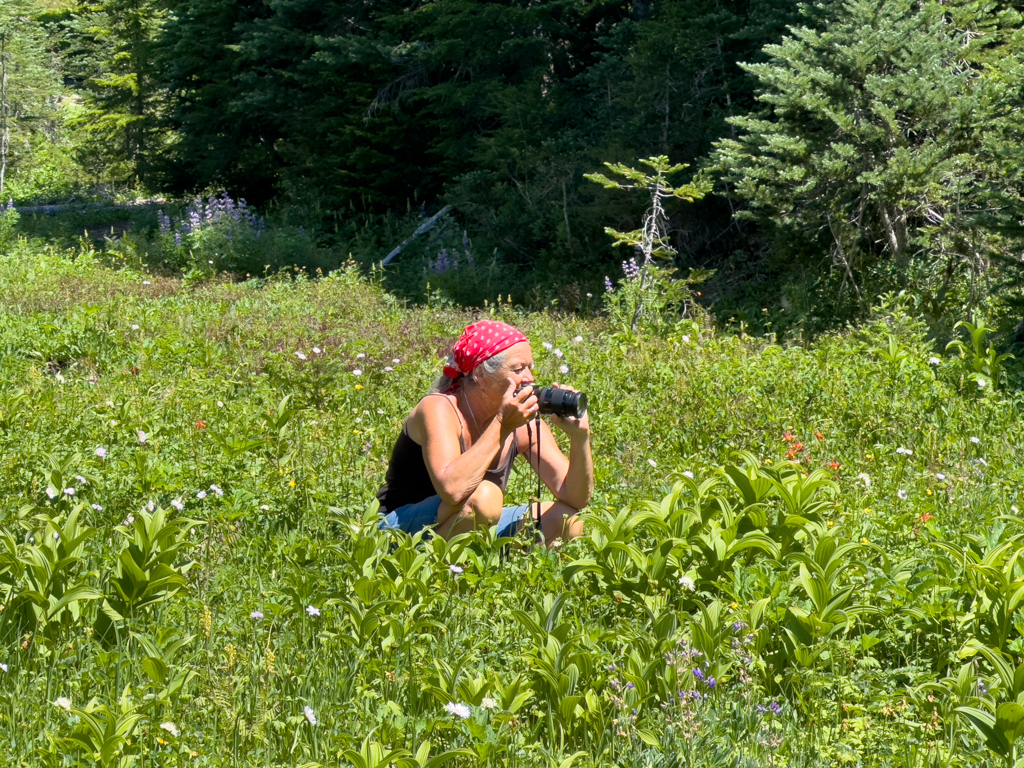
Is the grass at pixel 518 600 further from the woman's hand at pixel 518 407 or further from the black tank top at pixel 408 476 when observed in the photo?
the woman's hand at pixel 518 407

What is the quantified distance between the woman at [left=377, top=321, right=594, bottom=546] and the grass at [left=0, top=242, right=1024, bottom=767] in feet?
0.63

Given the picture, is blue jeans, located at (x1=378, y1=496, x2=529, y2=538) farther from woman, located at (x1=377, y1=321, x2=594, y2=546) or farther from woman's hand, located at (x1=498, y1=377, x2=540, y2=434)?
woman's hand, located at (x1=498, y1=377, x2=540, y2=434)

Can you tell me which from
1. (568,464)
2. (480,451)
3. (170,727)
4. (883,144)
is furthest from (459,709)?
(883,144)

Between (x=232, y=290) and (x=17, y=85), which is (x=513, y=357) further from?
(x=17, y=85)

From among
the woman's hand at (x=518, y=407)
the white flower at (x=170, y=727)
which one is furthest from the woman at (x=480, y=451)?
the white flower at (x=170, y=727)

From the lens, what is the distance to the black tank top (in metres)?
4.06

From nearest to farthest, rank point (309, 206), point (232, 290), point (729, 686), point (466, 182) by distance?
point (729, 686) < point (232, 290) < point (466, 182) < point (309, 206)

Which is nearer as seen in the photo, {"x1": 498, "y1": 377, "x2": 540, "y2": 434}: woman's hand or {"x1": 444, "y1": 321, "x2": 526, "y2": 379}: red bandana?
{"x1": 498, "y1": 377, "x2": 540, "y2": 434}: woman's hand

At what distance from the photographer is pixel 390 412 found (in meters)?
6.06

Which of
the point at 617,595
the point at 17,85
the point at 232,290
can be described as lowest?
the point at 17,85

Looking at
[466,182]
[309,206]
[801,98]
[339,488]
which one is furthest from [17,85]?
[339,488]

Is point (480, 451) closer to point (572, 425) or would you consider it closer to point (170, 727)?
point (572, 425)

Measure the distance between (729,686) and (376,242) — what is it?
1386cm

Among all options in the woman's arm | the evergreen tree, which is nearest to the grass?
the woman's arm
